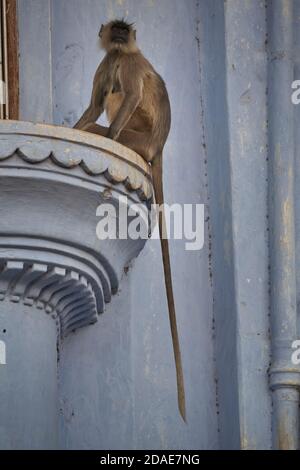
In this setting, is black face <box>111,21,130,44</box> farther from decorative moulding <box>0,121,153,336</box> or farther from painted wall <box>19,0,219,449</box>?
decorative moulding <box>0,121,153,336</box>

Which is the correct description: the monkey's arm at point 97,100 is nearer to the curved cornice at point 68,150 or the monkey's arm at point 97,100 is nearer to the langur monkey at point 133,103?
the langur monkey at point 133,103

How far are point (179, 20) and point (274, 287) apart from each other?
4.58 ft

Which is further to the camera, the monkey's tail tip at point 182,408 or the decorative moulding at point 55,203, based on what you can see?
the monkey's tail tip at point 182,408

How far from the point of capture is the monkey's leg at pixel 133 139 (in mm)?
8977

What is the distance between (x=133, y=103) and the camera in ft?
29.6

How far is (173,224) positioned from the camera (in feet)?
30.8

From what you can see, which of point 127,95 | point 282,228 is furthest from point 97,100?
point 282,228

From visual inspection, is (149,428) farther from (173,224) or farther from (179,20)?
(179,20)

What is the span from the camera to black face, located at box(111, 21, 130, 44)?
9.16 meters

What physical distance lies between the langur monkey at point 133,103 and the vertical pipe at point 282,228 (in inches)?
17.2

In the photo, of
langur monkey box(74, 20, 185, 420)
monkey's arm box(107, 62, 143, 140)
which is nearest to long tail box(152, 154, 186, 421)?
langur monkey box(74, 20, 185, 420)

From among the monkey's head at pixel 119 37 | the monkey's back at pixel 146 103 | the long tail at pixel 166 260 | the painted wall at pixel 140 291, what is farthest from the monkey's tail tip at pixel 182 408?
the monkey's head at pixel 119 37

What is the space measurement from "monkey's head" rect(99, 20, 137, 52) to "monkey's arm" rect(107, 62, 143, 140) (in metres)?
0.10
